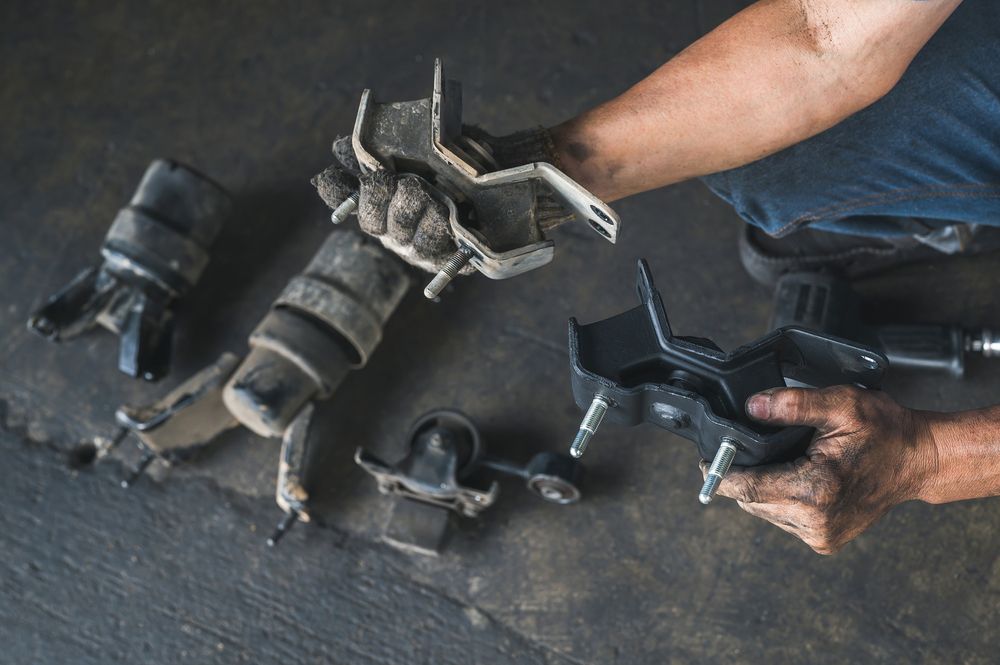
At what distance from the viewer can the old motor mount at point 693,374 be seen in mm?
989

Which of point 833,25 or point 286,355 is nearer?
point 833,25

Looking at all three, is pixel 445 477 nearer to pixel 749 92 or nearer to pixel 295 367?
pixel 295 367

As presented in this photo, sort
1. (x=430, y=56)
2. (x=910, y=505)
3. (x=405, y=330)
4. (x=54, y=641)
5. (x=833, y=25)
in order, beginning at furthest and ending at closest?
(x=430, y=56) → (x=405, y=330) → (x=54, y=641) → (x=910, y=505) → (x=833, y=25)

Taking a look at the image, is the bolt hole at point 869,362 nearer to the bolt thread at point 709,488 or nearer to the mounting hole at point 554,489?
the bolt thread at point 709,488

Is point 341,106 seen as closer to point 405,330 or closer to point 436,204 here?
point 405,330

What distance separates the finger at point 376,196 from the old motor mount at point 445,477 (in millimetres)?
661

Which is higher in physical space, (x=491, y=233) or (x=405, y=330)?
(x=491, y=233)

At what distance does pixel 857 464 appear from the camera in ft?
3.46

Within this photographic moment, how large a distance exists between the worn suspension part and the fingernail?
961mm

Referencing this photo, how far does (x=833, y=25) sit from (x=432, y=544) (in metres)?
1.22

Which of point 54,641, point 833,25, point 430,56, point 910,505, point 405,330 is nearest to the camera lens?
point 833,25

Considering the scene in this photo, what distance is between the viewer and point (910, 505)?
1644mm

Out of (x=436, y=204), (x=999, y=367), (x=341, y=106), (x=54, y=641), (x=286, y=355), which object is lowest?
(x=54, y=641)

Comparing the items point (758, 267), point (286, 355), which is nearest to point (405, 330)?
point (286, 355)
